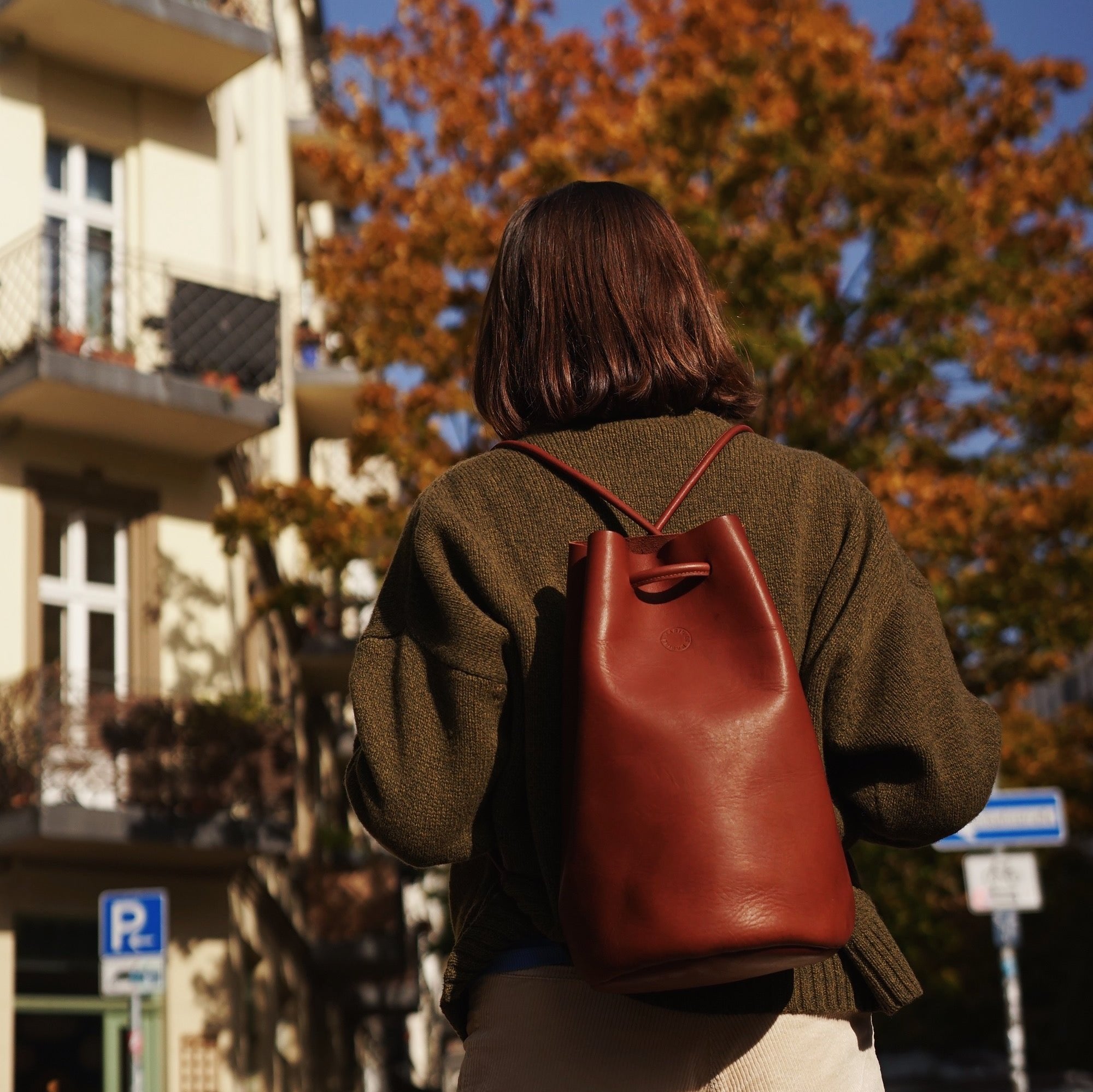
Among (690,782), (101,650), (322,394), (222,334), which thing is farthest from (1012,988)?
(322,394)

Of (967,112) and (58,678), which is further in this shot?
(967,112)

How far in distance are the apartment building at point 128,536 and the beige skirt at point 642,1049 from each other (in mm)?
14505

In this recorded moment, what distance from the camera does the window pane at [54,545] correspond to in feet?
56.7

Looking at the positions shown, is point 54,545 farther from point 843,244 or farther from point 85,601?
point 843,244

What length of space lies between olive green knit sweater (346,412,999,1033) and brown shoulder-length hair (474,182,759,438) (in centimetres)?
6

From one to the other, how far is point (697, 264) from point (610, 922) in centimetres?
100

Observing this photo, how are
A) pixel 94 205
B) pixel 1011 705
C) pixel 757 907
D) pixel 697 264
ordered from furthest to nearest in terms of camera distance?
pixel 1011 705, pixel 94 205, pixel 697 264, pixel 757 907

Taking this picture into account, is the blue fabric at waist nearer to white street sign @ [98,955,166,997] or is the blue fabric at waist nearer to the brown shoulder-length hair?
the brown shoulder-length hair

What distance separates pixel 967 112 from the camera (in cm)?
1972

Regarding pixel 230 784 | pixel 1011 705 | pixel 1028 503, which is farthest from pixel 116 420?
pixel 1011 705

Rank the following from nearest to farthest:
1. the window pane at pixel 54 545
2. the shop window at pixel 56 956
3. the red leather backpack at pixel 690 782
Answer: the red leather backpack at pixel 690 782, the shop window at pixel 56 956, the window pane at pixel 54 545

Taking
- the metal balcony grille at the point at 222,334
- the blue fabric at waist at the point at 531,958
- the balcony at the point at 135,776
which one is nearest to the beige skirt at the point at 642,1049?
the blue fabric at waist at the point at 531,958

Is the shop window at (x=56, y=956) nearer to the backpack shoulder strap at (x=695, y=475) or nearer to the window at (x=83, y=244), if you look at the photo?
the window at (x=83, y=244)

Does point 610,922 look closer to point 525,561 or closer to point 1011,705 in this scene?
point 525,561
